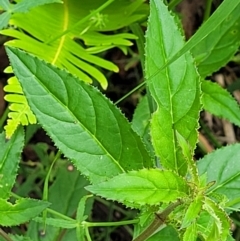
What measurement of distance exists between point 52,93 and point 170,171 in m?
0.23

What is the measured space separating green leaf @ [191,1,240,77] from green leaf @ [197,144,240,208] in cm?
30

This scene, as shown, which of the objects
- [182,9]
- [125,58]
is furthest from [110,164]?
[182,9]

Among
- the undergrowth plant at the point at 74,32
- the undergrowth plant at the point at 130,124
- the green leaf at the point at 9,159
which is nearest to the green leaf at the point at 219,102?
the undergrowth plant at the point at 74,32

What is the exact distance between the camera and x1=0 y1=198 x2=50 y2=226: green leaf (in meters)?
0.89

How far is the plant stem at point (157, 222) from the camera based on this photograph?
2.69ft

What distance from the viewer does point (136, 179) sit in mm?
774

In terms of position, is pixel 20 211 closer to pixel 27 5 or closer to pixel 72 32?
pixel 27 5

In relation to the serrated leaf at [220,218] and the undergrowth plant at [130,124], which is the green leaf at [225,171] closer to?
the undergrowth plant at [130,124]

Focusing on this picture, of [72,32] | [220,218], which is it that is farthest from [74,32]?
[220,218]

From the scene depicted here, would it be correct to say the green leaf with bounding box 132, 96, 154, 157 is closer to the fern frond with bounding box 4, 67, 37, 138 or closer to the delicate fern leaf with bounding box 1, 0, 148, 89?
the delicate fern leaf with bounding box 1, 0, 148, 89

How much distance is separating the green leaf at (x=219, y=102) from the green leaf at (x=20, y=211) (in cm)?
51

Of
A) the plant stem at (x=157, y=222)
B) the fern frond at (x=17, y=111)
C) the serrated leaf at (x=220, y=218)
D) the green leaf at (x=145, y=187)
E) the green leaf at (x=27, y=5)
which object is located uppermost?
the green leaf at (x=27, y=5)

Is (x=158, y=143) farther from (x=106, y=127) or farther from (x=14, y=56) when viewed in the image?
(x=14, y=56)

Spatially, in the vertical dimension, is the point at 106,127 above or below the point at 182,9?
below
